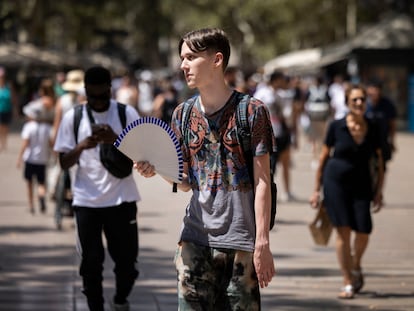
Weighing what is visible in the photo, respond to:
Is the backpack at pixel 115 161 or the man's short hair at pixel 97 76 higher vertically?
the man's short hair at pixel 97 76

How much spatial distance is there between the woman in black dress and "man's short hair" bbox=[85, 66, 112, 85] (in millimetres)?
2328

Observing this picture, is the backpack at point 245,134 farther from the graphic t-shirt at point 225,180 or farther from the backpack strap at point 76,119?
the backpack strap at point 76,119

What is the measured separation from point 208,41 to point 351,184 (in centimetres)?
410

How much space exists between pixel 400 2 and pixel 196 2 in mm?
25546

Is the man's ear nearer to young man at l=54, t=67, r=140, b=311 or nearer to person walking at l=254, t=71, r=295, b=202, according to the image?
young man at l=54, t=67, r=140, b=311

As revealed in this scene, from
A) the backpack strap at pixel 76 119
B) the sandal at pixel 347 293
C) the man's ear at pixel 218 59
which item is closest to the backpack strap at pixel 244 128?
the man's ear at pixel 218 59

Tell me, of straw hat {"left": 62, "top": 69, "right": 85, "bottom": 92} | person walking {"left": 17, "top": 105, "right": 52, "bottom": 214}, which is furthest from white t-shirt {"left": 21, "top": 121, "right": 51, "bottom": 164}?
straw hat {"left": 62, "top": 69, "right": 85, "bottom": 92}

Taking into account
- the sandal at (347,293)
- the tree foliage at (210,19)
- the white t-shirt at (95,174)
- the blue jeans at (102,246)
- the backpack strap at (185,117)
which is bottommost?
the sandal at (347,293)

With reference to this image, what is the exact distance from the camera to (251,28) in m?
80.9

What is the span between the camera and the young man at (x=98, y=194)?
7.33 meters

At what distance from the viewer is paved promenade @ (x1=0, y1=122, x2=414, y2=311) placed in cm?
875

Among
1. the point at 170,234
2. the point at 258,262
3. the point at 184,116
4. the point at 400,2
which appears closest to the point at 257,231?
the point at 258,262

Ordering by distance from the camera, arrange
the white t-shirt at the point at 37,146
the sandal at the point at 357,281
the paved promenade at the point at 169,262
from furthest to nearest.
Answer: the white t-shirt at the point at 37,146 → the sandal at the point at 357,281 → the paved promenade at the point at 169,262

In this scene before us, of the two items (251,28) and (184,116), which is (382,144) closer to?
(184,116)
